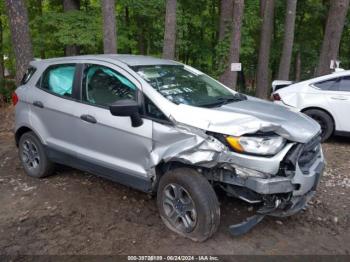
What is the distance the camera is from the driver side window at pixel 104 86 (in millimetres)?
4066

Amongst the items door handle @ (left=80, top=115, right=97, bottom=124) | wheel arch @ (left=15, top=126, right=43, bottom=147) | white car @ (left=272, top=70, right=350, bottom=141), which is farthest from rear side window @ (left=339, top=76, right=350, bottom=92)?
wheel arch @ (left=15, top=126, right=43, bottom=147)

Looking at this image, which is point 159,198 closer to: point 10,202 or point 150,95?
point 150,95

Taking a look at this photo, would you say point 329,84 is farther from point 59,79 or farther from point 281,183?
point 59,79

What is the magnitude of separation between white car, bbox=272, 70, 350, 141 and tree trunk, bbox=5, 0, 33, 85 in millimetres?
6248

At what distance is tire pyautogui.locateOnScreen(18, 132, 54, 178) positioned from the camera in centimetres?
505

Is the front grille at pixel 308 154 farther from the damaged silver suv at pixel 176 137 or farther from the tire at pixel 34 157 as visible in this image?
the tire at pixel 34 157

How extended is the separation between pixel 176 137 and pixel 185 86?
95cm

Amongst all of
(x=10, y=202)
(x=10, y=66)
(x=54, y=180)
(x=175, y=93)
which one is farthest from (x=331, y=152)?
(x=10, y=66)

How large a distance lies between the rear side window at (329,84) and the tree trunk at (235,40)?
3.27 meters

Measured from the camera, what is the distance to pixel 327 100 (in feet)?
23.3

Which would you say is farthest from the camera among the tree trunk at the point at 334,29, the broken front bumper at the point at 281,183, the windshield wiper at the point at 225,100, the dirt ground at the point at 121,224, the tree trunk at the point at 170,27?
the tree trunk at the point at 334,29

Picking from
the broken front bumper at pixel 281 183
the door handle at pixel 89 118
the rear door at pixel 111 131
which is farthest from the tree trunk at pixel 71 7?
the broken front bumper at pixel 281 183

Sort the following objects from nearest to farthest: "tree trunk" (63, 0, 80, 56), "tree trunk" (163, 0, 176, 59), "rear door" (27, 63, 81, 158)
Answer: "rear door" (27, 63, 81, 158) → "tree trunk" (163, 0, 176, 59) → "tree trunk" (63, 0, 80, 56)

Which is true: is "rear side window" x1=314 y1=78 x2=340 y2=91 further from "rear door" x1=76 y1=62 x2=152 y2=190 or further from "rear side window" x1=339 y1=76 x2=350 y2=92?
"rear door" x1=76 y1=62 x2=152 y2=190
